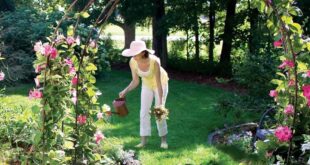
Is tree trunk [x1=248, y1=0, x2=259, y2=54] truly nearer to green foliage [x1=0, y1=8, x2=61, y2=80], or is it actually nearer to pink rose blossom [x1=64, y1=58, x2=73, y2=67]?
green foliage [x1=0, y1=8, x2=61, y2=80]

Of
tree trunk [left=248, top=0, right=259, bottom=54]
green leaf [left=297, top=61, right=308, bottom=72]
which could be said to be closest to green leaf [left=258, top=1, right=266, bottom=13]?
green leaf [left=297, top=61, right=308, bottom=72]

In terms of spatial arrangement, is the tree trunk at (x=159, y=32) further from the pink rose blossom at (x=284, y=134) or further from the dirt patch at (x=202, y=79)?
the pink rose blossom at (x=284, y=134)

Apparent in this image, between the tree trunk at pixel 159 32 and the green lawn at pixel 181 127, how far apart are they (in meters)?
1.92

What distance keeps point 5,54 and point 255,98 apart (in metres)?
6.88

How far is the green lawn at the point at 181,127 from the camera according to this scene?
5633 mm

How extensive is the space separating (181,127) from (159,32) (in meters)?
6.26

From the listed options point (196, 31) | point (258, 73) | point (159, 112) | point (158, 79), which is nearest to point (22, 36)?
point (196, 31)

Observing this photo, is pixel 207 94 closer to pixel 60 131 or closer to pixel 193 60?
pixel 193 60

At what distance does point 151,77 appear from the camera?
232 inches

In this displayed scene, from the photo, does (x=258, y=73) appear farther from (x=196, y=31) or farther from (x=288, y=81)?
(x=196, y=31)

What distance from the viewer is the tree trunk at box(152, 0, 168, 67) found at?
44.0 feet

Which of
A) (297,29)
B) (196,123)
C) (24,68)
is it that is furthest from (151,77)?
(24,68)

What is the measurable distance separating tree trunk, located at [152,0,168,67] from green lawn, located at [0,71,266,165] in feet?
6.29

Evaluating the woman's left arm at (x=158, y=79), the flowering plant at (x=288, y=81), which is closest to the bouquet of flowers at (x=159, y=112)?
the woman's left arm at (x=158, y=79)
